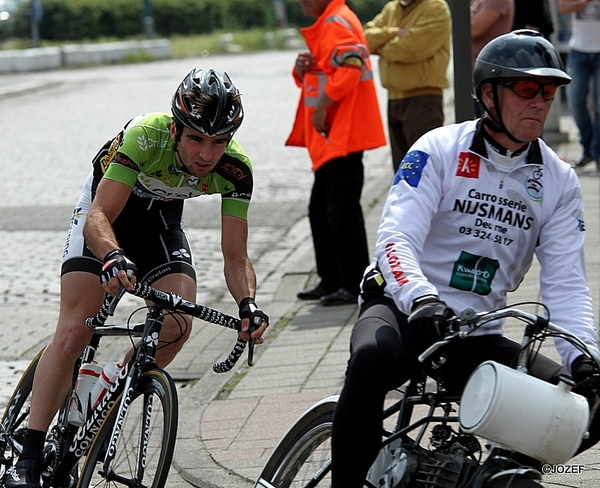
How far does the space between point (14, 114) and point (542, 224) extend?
18.0 m

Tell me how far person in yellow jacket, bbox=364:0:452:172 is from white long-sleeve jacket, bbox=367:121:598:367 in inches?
167

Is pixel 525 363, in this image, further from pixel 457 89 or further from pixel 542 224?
pixel 457 89

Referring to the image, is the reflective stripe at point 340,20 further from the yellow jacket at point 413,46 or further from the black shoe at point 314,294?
the black shoe at point 314,294

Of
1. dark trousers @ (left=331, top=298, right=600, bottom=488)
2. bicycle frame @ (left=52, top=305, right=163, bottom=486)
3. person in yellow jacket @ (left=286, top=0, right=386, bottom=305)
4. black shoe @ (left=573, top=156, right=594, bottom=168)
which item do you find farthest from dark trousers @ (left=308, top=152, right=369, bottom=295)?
black shoe @ (left=573, top=156, right=594, bottom=168)

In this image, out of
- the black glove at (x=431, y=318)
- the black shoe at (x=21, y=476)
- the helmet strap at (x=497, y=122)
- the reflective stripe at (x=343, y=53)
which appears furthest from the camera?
the reflective stripe at (x=343, y=53)

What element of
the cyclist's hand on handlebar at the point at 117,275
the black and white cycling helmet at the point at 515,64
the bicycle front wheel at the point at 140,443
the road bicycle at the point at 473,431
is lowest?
the bicycle front wheel at the point at 140,443

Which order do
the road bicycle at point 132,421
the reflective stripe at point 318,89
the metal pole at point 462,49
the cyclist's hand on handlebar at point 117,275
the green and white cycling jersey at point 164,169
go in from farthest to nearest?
the reflective stripe at point 318,89
the metal pole at point 462,49
the green and white cycling jersey at point 164,169
the road bicycle at point 132,421
the cyclist's hand on handlebar at point 117,275

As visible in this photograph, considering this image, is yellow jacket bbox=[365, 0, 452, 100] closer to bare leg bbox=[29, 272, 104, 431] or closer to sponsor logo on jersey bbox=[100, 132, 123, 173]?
sponsor logo on jersey bbox=[100, 132, 123, 173]

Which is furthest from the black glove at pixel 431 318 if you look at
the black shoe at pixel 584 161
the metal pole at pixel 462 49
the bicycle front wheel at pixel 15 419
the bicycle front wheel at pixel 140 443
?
the black shoe at pixel 584 161

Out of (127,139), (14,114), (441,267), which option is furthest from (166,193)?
(14,114)

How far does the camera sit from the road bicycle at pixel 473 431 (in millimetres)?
3131

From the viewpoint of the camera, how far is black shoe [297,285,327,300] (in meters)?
8.16

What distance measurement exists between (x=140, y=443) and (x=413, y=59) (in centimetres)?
463

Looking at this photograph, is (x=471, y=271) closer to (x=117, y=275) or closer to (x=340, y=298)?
(x=117, y=275)
